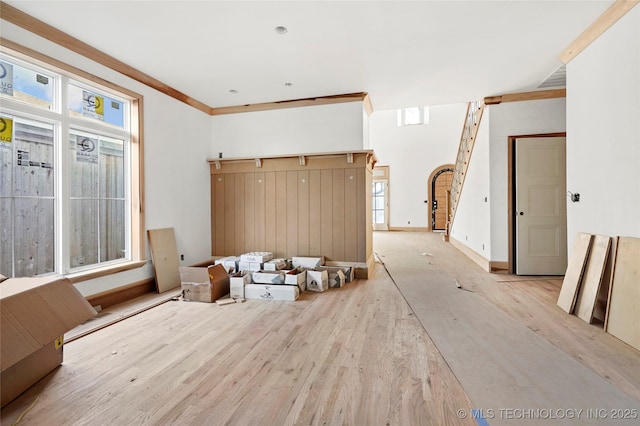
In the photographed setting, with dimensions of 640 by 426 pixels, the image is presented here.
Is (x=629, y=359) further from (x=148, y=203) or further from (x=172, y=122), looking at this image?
(x=172, y=122)

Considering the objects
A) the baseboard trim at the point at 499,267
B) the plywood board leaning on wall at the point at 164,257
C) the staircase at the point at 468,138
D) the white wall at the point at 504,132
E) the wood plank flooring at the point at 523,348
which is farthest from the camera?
the staircase at the point at 468,138

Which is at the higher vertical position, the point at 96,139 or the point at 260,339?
the point at 96,139

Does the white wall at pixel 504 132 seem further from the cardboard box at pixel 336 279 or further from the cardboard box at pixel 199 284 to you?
the cardboard box at pixel 199 284

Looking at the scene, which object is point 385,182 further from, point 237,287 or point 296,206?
point 237,287

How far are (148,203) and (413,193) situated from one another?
8.88m

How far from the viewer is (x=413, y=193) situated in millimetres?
10547

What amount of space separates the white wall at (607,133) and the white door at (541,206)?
1085 millimetres

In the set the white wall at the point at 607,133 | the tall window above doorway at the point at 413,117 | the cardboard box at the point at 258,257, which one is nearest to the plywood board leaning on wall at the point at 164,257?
the cardboard box at the point at 258,257

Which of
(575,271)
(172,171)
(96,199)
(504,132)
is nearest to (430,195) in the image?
(504,132)

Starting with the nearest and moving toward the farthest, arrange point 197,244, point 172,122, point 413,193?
point 172,122 → point 197,244 → point 413,193

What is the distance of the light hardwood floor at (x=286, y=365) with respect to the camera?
1532 mm

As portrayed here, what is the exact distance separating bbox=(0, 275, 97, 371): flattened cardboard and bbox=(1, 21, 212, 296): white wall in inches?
46.2

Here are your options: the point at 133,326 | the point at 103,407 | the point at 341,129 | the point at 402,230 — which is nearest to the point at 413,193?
the point at 402,230

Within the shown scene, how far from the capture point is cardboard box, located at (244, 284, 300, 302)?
3.38 metres
